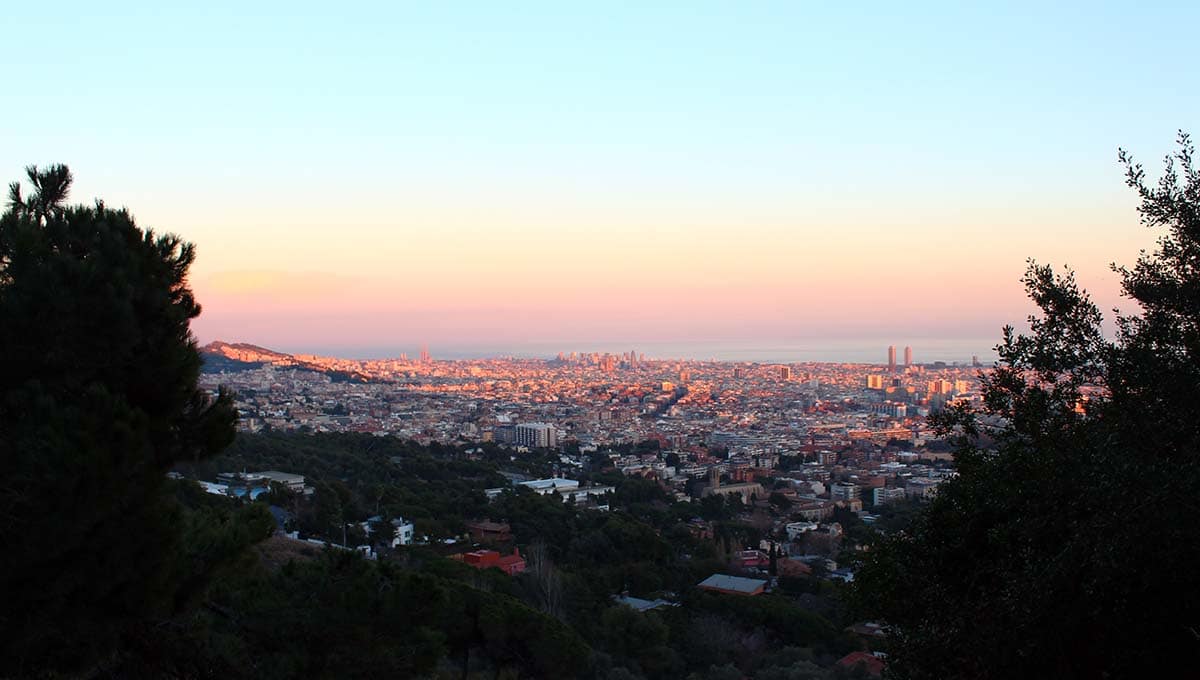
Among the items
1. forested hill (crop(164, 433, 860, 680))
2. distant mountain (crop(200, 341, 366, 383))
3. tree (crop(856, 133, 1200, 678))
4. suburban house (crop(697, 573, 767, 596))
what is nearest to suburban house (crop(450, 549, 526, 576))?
forested hill (crop(164, 433, 860, 680))

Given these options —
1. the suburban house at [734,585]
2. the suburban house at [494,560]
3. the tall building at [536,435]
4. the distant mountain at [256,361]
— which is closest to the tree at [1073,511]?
the suburban house at [494,560]

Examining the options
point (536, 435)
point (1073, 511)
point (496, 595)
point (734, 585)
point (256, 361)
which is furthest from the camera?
point (256, 361)

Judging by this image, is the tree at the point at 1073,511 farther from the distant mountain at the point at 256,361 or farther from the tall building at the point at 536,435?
the distant mountain at the point at 256,361

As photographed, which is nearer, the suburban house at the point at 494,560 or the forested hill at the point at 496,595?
the forested hill at the point at 496,595

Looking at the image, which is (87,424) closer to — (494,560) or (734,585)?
(494,560)

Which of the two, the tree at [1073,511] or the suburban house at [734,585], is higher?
the tree at [1073,511]

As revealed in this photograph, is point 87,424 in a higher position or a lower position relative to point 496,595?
higher

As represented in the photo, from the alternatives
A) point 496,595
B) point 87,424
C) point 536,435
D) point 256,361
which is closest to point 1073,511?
point 87,424

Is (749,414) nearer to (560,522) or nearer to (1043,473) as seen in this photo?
(560,522)
